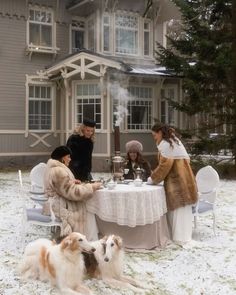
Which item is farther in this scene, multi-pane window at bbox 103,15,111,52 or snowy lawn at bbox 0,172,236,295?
multi-pane window at bbox 103,15,111,52

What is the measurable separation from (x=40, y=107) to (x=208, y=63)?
6.31 meters

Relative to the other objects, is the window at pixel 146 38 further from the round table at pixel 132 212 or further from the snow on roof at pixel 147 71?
the round table at pixel 132 212

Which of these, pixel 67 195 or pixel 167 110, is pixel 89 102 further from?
pixel 67 195

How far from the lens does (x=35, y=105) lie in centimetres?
1731

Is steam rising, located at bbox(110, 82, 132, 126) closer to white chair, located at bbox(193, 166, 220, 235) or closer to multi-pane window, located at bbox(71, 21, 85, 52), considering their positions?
multi-pane window, located at bbox(71, 21, 85, 52)

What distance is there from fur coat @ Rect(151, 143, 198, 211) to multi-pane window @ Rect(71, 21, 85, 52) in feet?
40.1

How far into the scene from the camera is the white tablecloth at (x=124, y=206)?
587 centimetres

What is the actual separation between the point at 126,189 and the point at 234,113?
8.93 m

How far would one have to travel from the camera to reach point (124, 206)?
5.88 meters

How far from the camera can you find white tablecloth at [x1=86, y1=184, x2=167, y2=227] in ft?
19.2

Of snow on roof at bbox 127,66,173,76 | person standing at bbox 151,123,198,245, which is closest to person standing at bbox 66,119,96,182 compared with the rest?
person standing at bbox 151,123,198,245

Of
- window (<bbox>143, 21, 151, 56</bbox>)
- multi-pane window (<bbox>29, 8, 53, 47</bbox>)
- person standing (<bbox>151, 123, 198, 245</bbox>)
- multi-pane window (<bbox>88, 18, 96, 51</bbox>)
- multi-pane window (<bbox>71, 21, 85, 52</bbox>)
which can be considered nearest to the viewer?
person standing (<bbox>151, 123, 198, 245</bbox>)

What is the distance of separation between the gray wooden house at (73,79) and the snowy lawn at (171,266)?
885 cm

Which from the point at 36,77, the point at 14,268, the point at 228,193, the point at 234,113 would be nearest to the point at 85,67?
the point at 36,77
